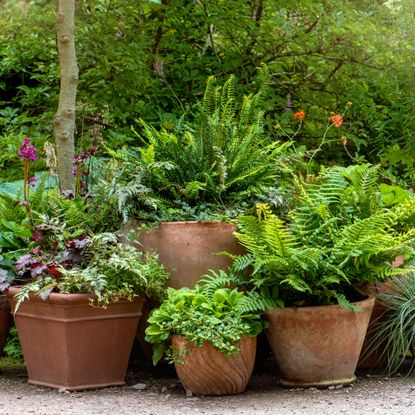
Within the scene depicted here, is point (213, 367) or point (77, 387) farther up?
point (213, 367)

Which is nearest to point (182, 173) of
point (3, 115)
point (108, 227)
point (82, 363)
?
point (108, 227)

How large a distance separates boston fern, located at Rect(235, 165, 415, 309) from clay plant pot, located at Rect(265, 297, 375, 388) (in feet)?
0.30

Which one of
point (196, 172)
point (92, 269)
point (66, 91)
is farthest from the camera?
point (66, 91)

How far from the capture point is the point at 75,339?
421 centimetres

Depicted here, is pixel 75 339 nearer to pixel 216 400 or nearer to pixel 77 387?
pixel 77 387

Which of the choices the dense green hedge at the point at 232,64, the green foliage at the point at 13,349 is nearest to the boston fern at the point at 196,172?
the dense green hedge at the point at 232,64

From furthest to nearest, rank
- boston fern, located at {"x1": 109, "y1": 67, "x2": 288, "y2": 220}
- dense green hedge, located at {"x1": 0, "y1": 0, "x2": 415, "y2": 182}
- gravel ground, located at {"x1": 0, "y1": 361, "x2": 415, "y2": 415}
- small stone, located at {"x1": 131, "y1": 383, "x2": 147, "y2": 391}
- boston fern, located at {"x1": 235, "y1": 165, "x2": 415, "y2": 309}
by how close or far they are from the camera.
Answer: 1. dense green hedge, located at {"x1": 0, "y1": 0, "x2": 415, "y2": 182}
2. boston fern, located at {"x1": 109, "y1": 67, "x2": 288, "y2": 220}
3. small stone, located at {"x1": 131, "y1": 383, "x2": 147, "y2": 391}
4. boston fern, located at {"x1": 235, "y1": 165, "x2": 415, "y2": 309}
5. gravel ground, located at {"x1": 0, "y1": 361, "x2": 415, "y2": 415}

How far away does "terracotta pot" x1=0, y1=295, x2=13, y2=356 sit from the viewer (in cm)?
461

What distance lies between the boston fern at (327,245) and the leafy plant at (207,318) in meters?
0.15

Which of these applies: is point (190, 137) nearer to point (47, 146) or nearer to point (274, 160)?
point (274, 160)

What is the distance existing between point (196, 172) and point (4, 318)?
1.37m

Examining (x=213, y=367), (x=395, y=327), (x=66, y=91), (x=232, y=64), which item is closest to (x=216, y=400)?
(x=213, y=367)

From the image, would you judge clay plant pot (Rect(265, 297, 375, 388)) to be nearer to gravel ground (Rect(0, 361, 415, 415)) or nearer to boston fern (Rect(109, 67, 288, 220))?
gravel ground (Rect(0, 361, 415, 415))

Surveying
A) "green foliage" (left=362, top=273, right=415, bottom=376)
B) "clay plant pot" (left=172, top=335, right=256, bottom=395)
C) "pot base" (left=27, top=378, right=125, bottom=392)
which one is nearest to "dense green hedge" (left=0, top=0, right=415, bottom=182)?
"green foliage" (left=362, top=273, right=415, bottom=376)
